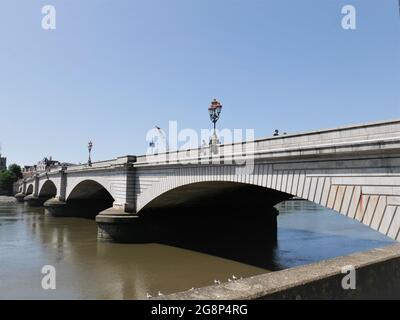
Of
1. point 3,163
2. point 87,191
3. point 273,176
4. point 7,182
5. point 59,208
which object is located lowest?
point 7,182

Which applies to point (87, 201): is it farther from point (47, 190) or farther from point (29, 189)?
point (29, 189)

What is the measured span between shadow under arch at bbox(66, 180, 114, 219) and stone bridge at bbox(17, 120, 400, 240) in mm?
15034

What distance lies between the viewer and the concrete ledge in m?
4.00

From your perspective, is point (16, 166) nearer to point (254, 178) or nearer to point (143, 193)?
point (143, 193)

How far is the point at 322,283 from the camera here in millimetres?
4570

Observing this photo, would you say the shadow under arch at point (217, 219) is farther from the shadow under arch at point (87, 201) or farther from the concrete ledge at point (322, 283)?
the shadow under arch at point (87, 201)

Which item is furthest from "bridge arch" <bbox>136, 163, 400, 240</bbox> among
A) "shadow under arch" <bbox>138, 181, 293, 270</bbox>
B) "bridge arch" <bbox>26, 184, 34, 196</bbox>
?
"bridge arch" <bbox>26, 184, 34, 196</bbox>

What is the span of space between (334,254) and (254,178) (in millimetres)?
9464

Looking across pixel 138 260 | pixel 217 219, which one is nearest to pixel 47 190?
pixel 217 219

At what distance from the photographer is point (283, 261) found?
848 inches

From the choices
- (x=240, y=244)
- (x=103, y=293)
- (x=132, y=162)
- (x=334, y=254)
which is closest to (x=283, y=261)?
(x=334, y=254)

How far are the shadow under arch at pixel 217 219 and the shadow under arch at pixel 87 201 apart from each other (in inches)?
859

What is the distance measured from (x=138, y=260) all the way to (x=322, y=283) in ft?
60.0
